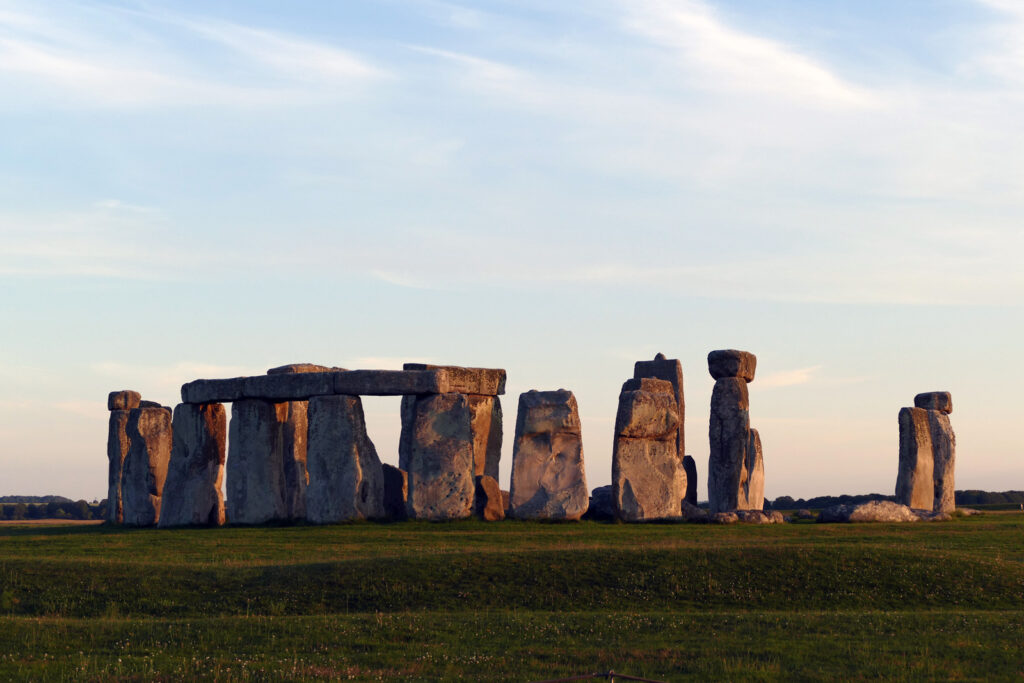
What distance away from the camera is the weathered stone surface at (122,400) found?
43875mm

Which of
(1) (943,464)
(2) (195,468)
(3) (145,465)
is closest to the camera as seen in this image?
(2) (195,468)

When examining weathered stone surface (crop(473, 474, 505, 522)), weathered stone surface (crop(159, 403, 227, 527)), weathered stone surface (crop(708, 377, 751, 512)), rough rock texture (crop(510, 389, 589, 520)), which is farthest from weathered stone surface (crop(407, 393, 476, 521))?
weathered stone surface (crop(708, 377, 751, 512))

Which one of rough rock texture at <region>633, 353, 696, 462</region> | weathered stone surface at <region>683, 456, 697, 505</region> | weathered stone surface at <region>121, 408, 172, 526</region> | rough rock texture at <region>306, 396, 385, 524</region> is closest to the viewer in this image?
rough rock texture at <region>306, 396, 385, 524</region>

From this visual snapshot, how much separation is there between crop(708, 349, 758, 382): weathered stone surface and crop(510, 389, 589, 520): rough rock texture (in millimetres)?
4993

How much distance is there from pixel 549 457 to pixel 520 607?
45.0 ft

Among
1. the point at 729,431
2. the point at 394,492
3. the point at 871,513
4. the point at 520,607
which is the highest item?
the point at 729,431

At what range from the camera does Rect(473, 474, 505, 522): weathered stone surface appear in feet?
112

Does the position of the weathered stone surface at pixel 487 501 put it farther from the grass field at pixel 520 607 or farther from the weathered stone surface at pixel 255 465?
the weathered stone surface at pixel 255 465

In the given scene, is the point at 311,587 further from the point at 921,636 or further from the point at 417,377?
the point at 417,377

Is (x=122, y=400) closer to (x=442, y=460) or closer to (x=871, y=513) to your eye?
(x=442, y=460)

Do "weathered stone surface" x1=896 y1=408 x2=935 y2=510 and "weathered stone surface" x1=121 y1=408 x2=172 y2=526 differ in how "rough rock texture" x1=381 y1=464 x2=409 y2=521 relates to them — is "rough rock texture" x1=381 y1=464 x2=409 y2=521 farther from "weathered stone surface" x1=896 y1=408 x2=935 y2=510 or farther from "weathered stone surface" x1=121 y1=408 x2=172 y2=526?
"weathered stone surface" x1=896 y1=408 x2=935 y2=510

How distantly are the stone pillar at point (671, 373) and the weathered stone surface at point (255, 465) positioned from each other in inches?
519

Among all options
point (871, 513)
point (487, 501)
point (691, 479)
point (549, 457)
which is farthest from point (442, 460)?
point (871, 513)

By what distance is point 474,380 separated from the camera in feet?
119
